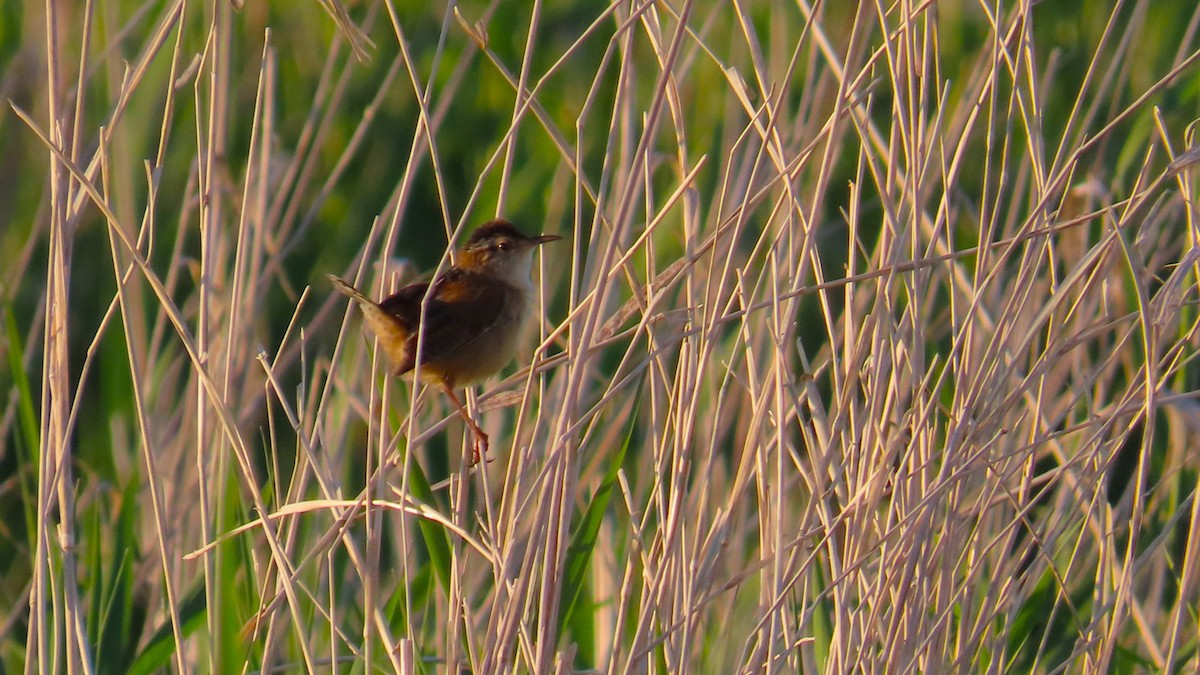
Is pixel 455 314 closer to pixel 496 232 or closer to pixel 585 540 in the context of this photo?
pixel 496 232

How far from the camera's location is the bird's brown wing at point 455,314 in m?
2.97

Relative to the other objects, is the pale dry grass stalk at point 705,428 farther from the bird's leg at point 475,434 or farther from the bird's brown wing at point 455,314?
the bird's brown wing at point 455,314

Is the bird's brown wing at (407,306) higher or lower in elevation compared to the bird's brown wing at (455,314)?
higher

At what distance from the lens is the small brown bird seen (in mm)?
2895

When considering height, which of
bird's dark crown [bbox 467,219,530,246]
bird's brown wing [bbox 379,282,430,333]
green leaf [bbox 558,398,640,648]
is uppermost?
bird's dark crown [bbox 467,219,530,246]

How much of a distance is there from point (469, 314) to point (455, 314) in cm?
4

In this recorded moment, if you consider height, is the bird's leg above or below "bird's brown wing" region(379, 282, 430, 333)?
below

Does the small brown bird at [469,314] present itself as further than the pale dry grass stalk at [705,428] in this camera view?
Yes

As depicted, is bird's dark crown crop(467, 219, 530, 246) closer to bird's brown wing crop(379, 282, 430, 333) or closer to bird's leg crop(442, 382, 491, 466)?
bird's brown wing crop(379, 282, 430, 333)

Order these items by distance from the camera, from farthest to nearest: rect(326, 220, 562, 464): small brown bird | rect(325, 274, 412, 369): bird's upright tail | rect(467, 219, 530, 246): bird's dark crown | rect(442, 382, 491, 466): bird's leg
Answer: rect(467, 219, 530, 246): bird's dark crown
rect(326, 220, 562, 464): small brown bird
rect(325, 274, 412, 369): bird's upright tail
rect(442, 382, 491, 466): bird's leg

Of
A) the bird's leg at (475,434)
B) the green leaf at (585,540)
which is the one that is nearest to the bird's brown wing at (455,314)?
the bird's leg at (475,434)

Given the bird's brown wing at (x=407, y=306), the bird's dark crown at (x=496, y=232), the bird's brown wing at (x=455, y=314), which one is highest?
the bird's dark crown at (x=496, y=232)

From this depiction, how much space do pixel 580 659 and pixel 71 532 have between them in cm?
94

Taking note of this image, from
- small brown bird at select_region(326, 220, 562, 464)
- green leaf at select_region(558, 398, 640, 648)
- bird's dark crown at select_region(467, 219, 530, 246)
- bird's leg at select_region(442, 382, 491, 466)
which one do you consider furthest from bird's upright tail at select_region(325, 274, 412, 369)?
green leaf at select_region(558, 398, 640, 648)
